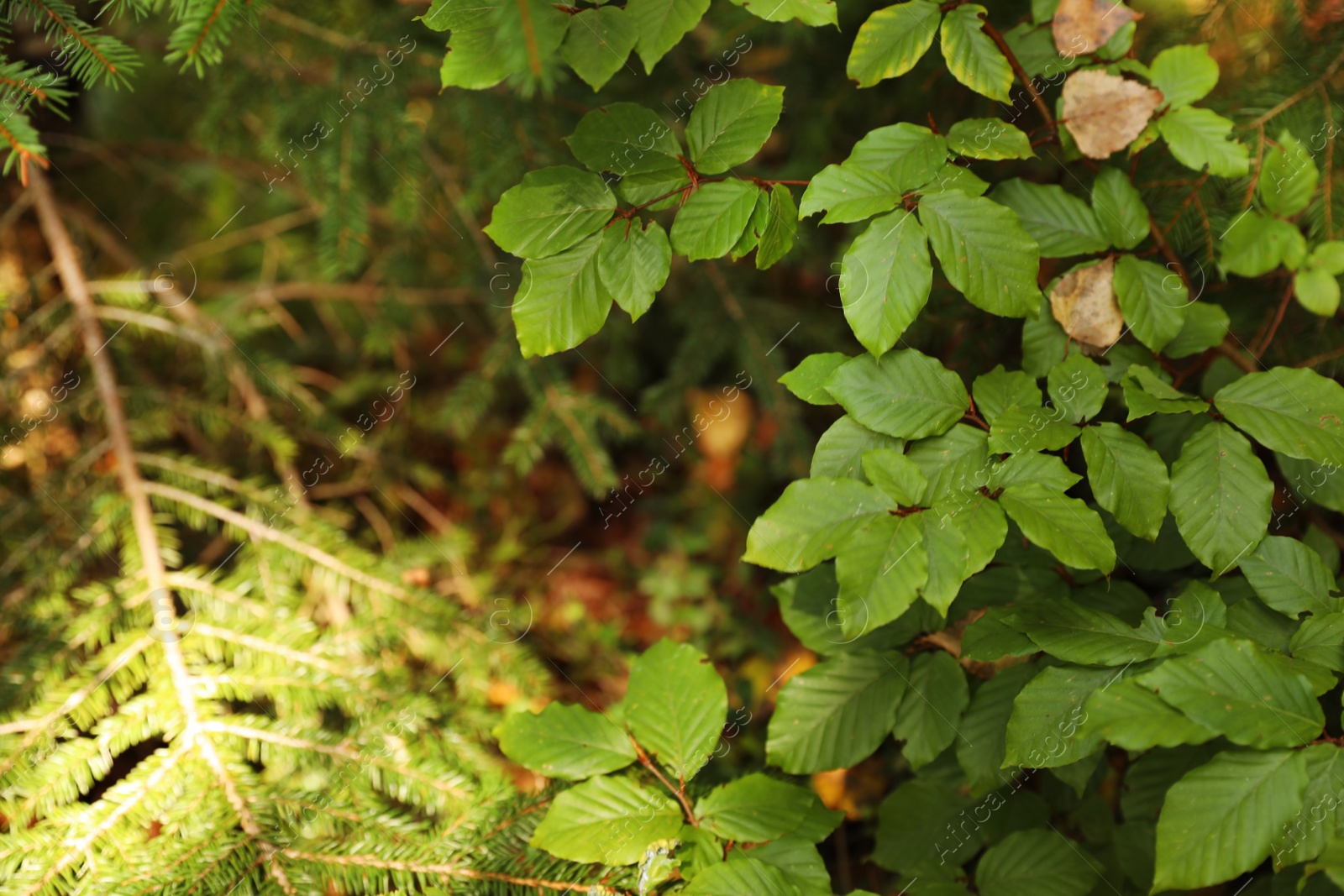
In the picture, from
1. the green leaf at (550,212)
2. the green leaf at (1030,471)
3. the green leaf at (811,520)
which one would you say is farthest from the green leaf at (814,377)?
the green leaf at (550,212)

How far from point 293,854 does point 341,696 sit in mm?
298

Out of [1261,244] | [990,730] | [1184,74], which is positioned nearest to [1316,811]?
[990,730]

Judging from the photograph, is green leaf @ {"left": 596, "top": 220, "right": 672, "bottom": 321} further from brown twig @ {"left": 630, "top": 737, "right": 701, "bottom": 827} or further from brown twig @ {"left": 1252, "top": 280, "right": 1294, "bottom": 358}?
brown twig @ {"left": 1252, "top": 280, "right": 1294, "bottom": 358}

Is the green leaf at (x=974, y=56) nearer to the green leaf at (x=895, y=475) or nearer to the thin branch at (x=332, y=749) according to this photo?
the green leaf at (x=895, y=475)

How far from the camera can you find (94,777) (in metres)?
1.14

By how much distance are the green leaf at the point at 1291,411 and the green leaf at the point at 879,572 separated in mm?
483

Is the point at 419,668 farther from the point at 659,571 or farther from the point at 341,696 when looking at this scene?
the point at 659,571

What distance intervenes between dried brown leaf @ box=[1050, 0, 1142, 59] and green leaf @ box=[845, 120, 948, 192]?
30 centimetres

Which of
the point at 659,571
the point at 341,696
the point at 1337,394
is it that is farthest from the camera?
the point at 659,571

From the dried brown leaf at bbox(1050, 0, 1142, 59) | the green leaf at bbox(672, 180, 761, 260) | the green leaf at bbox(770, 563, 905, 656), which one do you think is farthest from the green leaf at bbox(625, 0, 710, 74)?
the green leaf at bbox(770, 563, 905, 656)

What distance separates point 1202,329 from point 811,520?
2.34ft

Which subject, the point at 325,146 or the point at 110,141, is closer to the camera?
the point at 325,146

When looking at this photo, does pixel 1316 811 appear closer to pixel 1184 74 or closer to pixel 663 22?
pixel 1184 74

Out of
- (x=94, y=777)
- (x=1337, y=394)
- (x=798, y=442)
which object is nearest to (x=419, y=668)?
(x=94, y=777)
